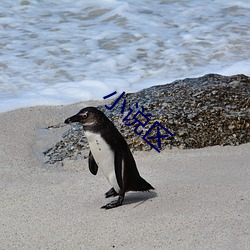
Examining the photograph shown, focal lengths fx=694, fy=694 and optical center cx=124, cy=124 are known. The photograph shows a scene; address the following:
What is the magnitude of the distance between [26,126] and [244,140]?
1729 mm

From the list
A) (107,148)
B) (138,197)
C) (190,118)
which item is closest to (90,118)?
(107,148)

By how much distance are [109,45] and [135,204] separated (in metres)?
5.15

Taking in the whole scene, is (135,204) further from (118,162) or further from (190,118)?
(190,118)

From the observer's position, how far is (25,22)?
385 inches

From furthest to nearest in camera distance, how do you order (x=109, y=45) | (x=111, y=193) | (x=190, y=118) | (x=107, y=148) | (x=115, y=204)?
(x=109, y=45) < (x=190, y=118) < (x=111, y=193) < (x=115, y=204) < (x=107, y=148)

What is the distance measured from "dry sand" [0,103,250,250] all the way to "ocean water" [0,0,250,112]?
1.89m

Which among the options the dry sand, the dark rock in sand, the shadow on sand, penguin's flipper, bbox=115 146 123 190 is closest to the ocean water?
the dark rock in sand

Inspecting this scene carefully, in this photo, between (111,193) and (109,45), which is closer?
(111,193)

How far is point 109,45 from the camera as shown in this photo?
28.5ft

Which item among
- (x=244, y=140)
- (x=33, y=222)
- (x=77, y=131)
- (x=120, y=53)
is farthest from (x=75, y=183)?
(x=120, y=53)

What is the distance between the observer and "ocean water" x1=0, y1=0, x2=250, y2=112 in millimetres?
7070

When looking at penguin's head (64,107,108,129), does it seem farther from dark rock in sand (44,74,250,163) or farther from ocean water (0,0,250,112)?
ocean water (0,0,250,112)

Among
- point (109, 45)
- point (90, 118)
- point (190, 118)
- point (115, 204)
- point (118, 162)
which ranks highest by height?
point (90, 118)

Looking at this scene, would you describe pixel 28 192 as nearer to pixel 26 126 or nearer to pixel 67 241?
pixel 67 241
